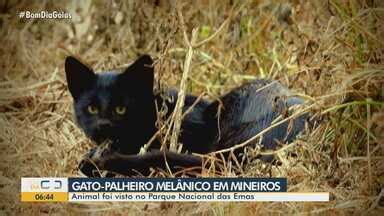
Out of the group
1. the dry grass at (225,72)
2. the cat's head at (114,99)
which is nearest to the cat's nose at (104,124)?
the cat's head at (114,99)

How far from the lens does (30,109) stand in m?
3.34

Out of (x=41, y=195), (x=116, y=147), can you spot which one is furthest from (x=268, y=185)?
(x=41, y=195)

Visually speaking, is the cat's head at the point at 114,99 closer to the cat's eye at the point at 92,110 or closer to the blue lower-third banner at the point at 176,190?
the cat's eye at the point at 92,110

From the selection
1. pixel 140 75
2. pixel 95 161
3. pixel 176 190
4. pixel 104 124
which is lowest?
pixel 176 190

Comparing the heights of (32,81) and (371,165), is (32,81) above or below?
above

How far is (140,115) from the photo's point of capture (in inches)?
125

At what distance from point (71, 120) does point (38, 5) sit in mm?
458

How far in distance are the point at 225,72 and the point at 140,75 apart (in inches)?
22.0

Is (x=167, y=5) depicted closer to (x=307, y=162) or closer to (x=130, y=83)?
(x=130, y=83)

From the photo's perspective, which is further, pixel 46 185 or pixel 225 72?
pixel 225 72

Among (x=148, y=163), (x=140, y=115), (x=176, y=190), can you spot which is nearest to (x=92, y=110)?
(x=140, y=115)

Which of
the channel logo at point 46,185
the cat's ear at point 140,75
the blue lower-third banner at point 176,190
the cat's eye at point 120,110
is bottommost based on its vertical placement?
the blue lower-third banner at point 176,190

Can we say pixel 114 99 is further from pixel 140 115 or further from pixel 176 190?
pixel 176 190

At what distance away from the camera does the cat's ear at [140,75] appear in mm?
3150
